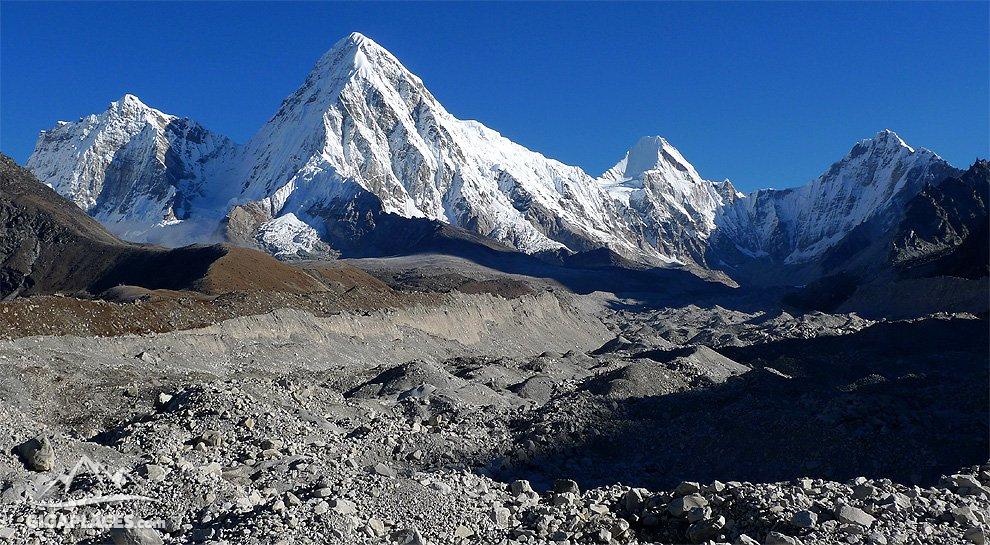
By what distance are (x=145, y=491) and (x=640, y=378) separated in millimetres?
23074

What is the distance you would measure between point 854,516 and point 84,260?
99.4m

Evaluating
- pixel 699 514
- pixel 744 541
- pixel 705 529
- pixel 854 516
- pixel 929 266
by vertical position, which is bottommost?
pixel 744 541

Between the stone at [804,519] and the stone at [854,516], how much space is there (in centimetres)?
40

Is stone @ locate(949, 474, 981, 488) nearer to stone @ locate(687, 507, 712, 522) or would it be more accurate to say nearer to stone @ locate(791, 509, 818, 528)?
stone @ locate(791, 509, 818, 528)

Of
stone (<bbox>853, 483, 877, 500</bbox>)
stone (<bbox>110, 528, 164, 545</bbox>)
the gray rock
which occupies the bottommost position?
stone (<bbox>110, 528, 164, 545</bbox>)

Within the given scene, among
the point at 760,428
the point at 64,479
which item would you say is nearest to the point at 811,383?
the point at 760,428

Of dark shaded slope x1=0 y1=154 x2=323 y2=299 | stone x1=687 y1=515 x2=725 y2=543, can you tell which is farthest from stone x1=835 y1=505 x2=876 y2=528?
dark shaded slope x1=0 y1=154 x2=323 y2=299

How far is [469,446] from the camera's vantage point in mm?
24438

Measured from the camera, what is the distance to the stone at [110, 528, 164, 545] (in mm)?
12906

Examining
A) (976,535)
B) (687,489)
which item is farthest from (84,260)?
(976,535)

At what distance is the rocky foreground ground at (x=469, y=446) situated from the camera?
1425cm

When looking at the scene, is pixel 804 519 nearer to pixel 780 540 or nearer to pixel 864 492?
pixel 780 540

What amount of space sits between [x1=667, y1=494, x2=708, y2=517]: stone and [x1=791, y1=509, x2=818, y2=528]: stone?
177 cm

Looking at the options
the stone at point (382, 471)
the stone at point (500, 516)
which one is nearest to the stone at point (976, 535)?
the stone at point (500, 516)
